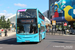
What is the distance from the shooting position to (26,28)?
14594 mm

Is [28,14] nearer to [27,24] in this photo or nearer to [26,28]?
[27,24]

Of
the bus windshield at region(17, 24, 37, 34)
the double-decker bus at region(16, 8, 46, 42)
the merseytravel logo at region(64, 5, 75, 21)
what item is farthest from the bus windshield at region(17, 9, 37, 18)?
the merseytravel logo at region(64, 5, 75, 21)

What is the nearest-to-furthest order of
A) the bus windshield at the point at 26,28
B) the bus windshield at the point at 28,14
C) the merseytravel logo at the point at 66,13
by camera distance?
the bus windshield at the point at 28,14
the bus windshield at the point at 26,28
the merseytravel logo at the point at 66,13

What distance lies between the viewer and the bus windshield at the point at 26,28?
573 inches

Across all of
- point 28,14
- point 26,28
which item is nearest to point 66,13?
point 28,14

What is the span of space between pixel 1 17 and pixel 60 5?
29689 mm

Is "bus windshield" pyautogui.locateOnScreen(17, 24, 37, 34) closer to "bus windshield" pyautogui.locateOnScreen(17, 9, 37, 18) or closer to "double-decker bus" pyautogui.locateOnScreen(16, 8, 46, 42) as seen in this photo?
"double-decker bus" pyautogui.locateOnScreen(16, 8, 46, 42)

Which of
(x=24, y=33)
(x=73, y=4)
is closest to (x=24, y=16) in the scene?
(x=24, y=33)

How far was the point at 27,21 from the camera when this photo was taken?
14508 millimetres

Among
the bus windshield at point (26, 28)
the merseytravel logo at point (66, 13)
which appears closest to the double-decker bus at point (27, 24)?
the bus windshield at point (26, 28)

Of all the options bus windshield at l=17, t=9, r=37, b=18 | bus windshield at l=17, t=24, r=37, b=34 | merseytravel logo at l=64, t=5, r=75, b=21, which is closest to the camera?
bus windshield at l=17, t=9, r=37, b=18

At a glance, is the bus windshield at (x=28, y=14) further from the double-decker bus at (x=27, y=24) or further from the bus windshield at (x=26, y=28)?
the bus windshield at (x=26, y=28)

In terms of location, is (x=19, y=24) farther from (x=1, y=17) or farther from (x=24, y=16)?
(x=1, y=17)

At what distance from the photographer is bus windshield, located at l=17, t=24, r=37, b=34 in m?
14.6
